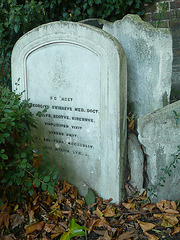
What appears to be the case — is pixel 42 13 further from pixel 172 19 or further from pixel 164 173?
pixel 164 173

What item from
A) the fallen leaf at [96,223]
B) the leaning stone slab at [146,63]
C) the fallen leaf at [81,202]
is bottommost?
the fallen leaf at [96,223]

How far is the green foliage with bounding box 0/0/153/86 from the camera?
385cm

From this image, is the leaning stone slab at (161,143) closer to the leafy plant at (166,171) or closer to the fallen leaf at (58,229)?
the leafy plant at (166,171)

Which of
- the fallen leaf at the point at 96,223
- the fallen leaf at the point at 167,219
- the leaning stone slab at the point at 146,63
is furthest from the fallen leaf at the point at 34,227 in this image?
the leaning stone slab at the point at 146,63

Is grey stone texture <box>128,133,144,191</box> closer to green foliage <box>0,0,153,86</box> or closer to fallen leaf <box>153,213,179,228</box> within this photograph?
fallen leaf <box>153,213,179,228</box>

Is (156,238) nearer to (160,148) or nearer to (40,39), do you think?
(160,148)

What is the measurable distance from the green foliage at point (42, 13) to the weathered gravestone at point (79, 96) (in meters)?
1.48

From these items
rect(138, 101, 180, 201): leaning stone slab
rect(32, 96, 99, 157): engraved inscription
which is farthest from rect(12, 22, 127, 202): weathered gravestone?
rect(138, 101, 180, 201): leaning stone slab

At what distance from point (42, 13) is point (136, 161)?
109 inches

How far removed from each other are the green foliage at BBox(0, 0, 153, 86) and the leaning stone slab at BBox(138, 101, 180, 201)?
7.65ft

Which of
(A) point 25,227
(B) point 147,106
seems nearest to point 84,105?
→ (B) point 147,106

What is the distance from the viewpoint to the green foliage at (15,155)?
196 centimetres

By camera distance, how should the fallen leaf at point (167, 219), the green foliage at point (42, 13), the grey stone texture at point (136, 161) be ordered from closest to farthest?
the fallen leaf at point (167, 219) < the grey stone texture at point (136, 161) < the green foliage at point (42, 13)

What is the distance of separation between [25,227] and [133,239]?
32.0 inches
